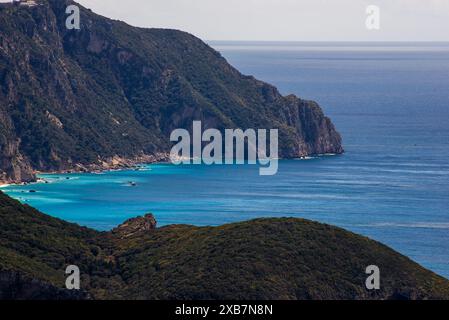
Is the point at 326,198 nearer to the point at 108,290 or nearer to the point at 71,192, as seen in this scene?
the point at 71,192

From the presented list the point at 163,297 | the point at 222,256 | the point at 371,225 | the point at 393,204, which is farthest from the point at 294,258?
the point at 393,204

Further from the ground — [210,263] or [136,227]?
[136,227]

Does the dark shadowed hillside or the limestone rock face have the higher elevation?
the limestone rock face

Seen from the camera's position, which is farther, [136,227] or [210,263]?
[136,227]

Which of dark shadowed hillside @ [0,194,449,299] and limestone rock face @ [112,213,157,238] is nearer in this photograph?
dark shadowed hillside @ [0,194,449,299]
